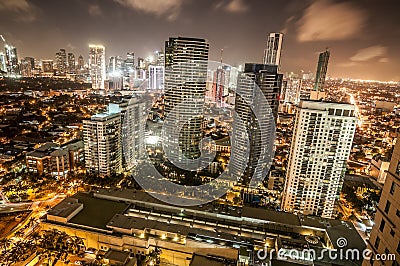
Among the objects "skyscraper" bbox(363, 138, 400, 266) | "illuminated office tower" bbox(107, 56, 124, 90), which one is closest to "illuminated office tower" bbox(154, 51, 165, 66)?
"illuminated office tower" bbox(107, 56, 124, 90)

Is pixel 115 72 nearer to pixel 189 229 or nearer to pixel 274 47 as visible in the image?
pixel 274 47

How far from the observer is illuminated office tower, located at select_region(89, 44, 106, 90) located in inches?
2135

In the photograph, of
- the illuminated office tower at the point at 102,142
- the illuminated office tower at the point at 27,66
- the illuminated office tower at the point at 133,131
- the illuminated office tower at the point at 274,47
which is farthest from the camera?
the illuminated office tower at the point at 27,66

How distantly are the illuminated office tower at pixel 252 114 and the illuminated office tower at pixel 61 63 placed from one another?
6358 centimetres

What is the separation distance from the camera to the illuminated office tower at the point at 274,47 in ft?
112

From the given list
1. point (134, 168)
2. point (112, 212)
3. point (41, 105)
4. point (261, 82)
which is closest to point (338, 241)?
point (112, 212)

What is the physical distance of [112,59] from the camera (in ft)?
192

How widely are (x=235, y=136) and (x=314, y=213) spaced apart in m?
7.53

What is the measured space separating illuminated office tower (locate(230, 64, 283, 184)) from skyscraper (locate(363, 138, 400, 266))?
14.0 meters

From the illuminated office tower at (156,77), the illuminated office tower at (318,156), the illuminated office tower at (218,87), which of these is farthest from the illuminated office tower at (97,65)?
the illuminated office tower at (318,156)

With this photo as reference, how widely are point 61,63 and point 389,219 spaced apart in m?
77.6

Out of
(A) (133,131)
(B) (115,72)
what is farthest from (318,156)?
(B) (115,72)

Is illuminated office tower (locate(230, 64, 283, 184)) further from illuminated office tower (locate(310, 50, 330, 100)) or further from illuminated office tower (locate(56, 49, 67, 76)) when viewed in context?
illuminated office tower (locate(56, 49, 67, 76))

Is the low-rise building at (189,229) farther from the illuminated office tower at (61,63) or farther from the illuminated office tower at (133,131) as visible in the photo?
the illuminated office tower at (61,63)
